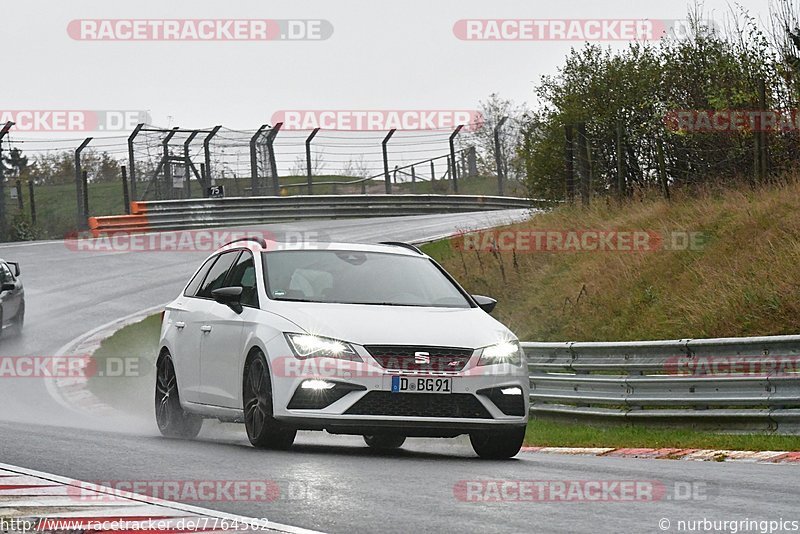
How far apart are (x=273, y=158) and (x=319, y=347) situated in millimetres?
30395

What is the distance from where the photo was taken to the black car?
2074cm

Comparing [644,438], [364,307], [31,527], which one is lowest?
[644,438]

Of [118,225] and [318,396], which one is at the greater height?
[118,225]

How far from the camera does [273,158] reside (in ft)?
129

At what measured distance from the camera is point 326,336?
9.30 metres

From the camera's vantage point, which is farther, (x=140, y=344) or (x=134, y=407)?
(x=140, y=344)

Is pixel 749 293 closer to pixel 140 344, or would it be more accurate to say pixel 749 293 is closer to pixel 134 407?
pixel 134 407

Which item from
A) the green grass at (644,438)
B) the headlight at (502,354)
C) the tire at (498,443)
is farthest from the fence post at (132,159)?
A: the headlight at (502,354)

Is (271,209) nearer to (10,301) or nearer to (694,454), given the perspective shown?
(10,301)

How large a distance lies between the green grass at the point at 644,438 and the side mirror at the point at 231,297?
319 cm

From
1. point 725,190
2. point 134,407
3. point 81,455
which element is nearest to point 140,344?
point 134,407

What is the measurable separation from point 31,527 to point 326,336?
3.59 m

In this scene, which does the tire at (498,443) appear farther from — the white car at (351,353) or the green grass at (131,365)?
the green grass at (131,365)

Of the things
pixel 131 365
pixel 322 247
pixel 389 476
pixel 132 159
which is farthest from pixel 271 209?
pixel 389 476
